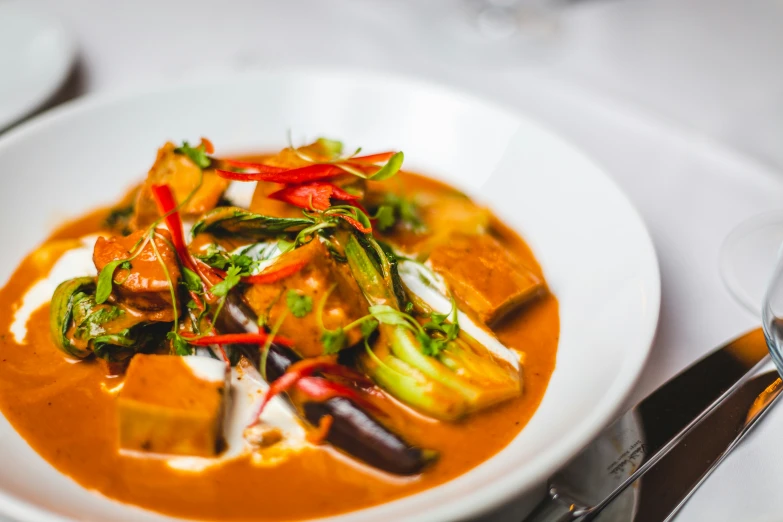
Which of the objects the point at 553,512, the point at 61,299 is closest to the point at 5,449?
A: the point at 61,299

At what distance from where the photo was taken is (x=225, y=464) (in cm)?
169

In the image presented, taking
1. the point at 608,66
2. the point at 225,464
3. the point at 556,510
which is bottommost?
the point at 556,510

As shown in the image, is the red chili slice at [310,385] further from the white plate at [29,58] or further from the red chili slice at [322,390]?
the white plate at [29,58]

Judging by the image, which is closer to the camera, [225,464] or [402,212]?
[225,464]

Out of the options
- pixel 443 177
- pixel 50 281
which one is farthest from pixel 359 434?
pixel 443 177

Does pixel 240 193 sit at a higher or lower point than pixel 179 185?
lower

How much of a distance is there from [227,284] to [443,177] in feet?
3.88

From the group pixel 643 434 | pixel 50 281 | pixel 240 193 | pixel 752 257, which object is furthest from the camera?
pixel 752 257

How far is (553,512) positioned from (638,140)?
77.8 inches

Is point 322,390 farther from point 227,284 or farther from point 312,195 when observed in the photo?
point 312,195

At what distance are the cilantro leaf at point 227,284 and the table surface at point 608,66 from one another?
1.37m

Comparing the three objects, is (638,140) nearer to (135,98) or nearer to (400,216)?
(400,216)

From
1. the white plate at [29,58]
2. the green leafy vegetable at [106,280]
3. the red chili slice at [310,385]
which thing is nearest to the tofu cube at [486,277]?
the red chili slice at [310,385]

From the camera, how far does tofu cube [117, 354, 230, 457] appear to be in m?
1.63
